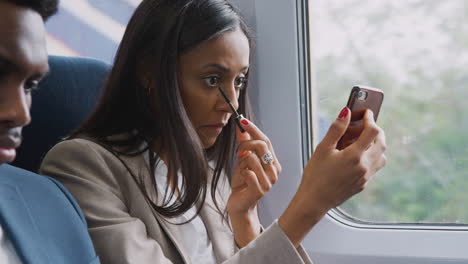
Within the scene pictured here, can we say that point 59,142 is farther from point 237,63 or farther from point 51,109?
point 237,63

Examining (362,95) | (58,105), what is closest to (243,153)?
(362,95)

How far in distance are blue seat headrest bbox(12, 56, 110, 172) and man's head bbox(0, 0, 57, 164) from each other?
1.60 ft

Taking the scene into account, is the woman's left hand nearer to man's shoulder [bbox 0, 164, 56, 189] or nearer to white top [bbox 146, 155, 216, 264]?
white top [bbox 146, 155, 216, 264]

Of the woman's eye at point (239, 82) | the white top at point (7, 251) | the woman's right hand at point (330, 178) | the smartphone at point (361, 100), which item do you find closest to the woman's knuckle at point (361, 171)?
the woman's right hand at point (330, 178)

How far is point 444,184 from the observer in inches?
58.7

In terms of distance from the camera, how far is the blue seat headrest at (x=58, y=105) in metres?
1.09

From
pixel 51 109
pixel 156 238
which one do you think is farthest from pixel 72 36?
pixel 156 238

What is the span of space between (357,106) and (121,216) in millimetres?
469

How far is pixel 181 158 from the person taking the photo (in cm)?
112

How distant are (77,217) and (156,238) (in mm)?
213

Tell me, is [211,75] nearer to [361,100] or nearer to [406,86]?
[361,100]

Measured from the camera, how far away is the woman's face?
115cm

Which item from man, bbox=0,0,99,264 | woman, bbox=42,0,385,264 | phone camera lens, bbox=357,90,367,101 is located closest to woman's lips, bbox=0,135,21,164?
man, bbox=0,0,99,264

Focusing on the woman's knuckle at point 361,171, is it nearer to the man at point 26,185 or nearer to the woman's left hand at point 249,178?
the woman's left hand at point 249,178
